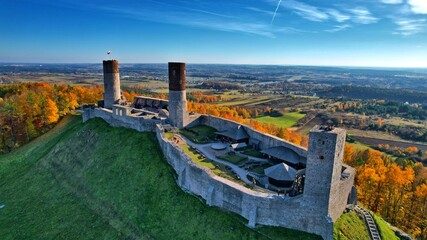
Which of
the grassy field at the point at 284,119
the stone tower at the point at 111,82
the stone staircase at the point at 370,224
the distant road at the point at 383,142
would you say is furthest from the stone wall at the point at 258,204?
the grassy field at the point at 284,119

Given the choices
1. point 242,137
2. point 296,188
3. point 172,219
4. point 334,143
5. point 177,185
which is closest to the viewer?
point 334,143

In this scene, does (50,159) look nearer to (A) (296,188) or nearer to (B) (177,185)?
(B) (177,185)

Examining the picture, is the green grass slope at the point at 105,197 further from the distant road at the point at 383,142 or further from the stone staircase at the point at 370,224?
the distant road at the point at 383,142

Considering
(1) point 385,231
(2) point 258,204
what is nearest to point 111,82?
(2) point 258,204

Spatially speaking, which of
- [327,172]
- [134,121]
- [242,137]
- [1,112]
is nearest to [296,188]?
[327,172]

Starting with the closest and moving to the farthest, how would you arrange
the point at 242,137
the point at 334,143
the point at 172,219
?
the point at 334,143, the point at 172,219, the point at 242,137

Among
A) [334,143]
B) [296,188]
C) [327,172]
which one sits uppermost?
[334,143]

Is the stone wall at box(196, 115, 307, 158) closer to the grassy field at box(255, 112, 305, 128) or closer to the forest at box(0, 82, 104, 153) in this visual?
the forest at box(0, 82, 104, 153)
